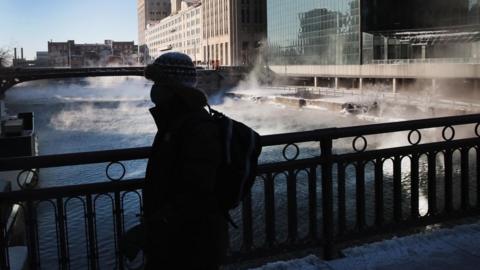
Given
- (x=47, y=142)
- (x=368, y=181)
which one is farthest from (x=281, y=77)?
(x=368, y=181)

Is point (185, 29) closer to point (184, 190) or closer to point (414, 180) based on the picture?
point (414, 180)

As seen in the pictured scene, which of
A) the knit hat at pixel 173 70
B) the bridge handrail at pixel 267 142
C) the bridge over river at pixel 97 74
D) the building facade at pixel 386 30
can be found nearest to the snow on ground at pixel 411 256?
the bridge handrail at pixel 267 142

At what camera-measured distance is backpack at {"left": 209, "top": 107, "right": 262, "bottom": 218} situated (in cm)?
271

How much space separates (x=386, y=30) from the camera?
229 feet

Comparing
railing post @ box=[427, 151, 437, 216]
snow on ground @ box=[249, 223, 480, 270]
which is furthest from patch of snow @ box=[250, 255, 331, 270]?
railing post @ box=[427, 151, 437, 216]

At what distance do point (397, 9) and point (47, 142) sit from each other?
43937 millimetres

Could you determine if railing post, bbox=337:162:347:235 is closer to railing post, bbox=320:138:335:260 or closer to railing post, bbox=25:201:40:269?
railing post, bbox=320:138:335:260

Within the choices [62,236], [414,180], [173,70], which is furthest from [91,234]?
[414,180]

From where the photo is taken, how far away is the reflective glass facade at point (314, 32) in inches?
2906

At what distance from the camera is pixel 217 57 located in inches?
5999

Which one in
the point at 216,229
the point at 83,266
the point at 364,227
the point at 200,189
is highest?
the point at 200,189

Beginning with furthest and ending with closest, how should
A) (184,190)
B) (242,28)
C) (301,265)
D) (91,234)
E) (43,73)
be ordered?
(242,28), (43,73), (301,265), (91,234), (184,190)

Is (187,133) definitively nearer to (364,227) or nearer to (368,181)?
(364,227)

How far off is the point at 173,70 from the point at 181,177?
0.53m
